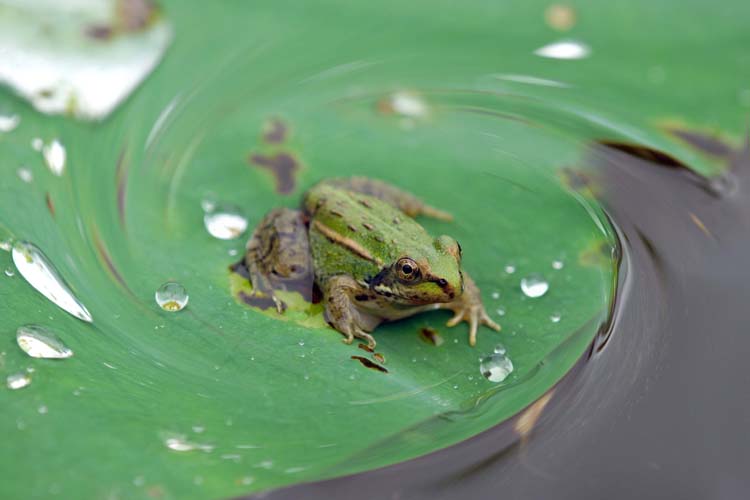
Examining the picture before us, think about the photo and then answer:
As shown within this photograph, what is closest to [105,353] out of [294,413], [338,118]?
[294,413]

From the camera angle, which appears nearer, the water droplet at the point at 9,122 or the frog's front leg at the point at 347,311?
the frog's front leg at the point at 347,311

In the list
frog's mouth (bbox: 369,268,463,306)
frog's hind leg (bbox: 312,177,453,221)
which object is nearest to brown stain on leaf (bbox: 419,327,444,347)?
frog's mouth (bbox: 369,268,463,306)

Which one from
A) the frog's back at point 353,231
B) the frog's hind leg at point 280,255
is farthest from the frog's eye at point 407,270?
the frog's hind leg at point 280,255

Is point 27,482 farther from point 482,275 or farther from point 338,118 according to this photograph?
point 338,118

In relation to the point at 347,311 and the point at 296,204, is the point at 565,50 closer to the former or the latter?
the point at 296,204

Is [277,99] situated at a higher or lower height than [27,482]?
higher

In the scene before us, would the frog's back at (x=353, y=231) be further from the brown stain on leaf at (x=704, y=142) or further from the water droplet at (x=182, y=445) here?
the brown stain on leaf at (x=704, y=142)

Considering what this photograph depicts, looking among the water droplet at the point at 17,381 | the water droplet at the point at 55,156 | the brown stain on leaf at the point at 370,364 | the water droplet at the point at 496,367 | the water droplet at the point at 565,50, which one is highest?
the water droplet at the point at 565,50

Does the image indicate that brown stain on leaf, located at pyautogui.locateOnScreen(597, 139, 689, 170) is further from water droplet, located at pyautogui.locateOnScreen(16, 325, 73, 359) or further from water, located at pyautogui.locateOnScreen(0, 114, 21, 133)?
water, located at pyautogui.locateOnScreen(0, 114, 21, 133)
